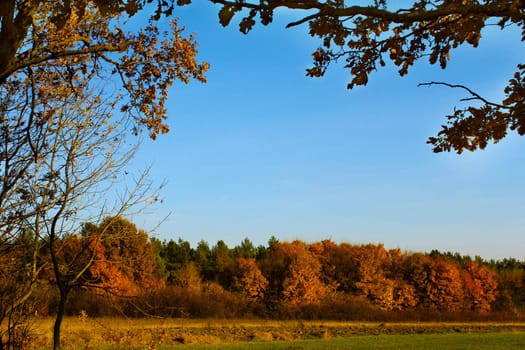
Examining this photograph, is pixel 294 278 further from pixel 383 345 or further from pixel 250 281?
pixel 383 345

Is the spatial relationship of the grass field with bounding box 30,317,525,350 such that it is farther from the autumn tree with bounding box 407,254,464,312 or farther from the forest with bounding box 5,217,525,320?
the autumn tree with bounding box 407,254,464,312

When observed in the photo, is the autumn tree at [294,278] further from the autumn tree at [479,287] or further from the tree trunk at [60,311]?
the tree trunk at [60,311]

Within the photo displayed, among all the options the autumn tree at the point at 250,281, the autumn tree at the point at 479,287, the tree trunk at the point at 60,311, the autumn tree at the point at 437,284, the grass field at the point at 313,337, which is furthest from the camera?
the autumn tree at the point at 479,287

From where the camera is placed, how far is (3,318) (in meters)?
5.83

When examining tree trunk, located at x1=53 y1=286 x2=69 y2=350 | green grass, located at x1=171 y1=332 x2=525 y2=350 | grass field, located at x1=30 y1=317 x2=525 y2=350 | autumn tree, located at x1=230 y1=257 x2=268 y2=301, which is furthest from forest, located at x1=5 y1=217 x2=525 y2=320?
tree trunk, located at x1=53 y1=286 x2=69 y2=350

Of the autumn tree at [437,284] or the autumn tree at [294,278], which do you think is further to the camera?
the autumn tree at [437,284]

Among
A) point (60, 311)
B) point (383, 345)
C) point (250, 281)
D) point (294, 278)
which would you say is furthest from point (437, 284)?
point (60, 311)

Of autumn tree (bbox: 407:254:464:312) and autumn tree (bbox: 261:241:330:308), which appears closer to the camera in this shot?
autumn tree (bbox: 261:241:330:308)

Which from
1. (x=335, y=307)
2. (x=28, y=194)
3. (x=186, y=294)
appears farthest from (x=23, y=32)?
(x=335, y=307)

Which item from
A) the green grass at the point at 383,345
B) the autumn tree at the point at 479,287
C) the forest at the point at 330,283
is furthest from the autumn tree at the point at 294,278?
the green grass at the point at 383,345

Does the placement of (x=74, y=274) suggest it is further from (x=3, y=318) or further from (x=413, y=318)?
(x=413, y=318)

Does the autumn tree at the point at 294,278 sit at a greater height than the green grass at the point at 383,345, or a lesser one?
greater

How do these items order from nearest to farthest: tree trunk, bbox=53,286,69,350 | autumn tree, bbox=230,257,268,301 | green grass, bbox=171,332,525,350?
tree trunk, bbox=53,286,69,350 → green grass, bbox=171,332,525,350 → autumn tree, bbox=230,257,268,301

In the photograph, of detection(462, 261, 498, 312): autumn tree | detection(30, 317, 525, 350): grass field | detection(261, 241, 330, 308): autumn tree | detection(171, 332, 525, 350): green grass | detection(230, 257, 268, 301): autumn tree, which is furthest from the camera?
detection(462, 261, 498, 312): autumn tree
